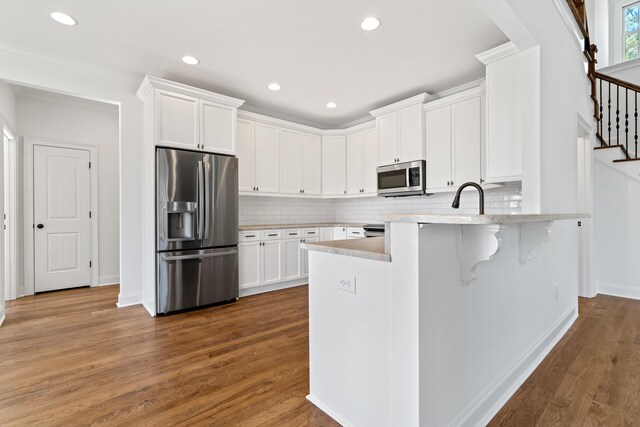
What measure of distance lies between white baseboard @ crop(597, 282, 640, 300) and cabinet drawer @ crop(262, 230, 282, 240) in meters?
4.31

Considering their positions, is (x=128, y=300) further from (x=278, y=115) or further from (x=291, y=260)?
(x=278, y=115)

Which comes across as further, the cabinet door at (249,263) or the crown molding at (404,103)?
the cabinet door at (249,263)

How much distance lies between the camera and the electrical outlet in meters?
1.49

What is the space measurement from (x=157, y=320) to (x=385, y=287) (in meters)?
2.76

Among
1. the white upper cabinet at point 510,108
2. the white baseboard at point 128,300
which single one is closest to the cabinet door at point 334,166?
the white upper cabinet at point 510,108

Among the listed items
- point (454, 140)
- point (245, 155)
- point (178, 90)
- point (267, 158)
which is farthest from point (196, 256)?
point (454, 140)

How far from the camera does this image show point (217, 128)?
367cm

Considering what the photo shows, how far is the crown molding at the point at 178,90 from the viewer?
3.25 m

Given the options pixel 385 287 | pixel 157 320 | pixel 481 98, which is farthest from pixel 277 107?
pixel 385 287

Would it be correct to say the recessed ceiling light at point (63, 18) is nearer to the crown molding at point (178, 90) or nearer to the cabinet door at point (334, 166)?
the crown molding at point (178, 90)

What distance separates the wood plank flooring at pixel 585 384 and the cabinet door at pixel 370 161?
285cm

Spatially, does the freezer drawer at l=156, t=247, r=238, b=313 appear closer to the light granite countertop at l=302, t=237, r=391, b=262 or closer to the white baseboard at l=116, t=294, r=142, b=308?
the white baseboard at l=116, t=294, r=142, b=308

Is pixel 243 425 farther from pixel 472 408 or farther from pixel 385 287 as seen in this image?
pixel 472 408

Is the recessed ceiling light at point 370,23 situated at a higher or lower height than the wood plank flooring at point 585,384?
higher
